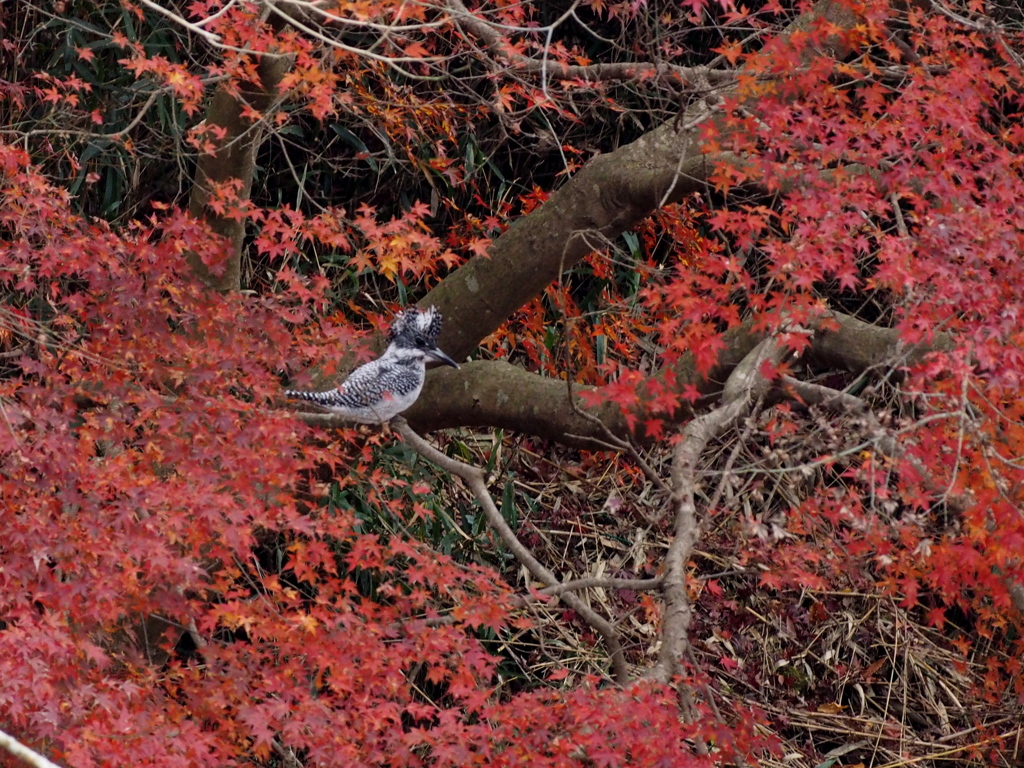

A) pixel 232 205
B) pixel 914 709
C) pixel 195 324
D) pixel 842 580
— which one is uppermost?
pixel 232 205

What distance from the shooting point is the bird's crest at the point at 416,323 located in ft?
13.8

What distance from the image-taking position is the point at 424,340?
4180mm

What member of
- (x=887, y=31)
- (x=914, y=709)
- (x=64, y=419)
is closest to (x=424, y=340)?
(x=64, y=419)

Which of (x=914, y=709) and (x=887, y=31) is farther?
(x=914, y=709)

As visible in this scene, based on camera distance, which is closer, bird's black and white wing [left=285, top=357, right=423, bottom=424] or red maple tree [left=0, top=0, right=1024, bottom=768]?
red maple tree [left=0, top=0, right=1024, bottom=768]

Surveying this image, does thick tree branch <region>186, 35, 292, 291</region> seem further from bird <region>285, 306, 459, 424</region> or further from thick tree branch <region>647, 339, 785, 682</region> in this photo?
thick tree branch <region>647, 339, 785, 682</region>

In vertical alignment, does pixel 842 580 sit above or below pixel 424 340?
below

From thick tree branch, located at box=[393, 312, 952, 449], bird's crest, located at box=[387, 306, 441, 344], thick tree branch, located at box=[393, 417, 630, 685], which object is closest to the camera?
thick tree branch, located at box=[393, 417, 630, 685]

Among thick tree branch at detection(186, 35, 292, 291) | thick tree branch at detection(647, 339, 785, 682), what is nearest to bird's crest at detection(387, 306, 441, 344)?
thick tree branch at detection(186, 35, 292, 291)

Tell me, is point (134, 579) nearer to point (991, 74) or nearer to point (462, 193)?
point (991, 74)

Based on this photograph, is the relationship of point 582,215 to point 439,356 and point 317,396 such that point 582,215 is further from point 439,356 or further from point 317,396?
point 317,396

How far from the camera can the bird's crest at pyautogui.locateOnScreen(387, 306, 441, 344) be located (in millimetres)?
4195

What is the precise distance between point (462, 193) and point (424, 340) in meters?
2.25

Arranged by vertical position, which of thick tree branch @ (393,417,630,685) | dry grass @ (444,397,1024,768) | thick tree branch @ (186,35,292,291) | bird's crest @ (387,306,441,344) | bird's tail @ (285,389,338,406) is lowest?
dry grass @ (444,397,1024,768)
